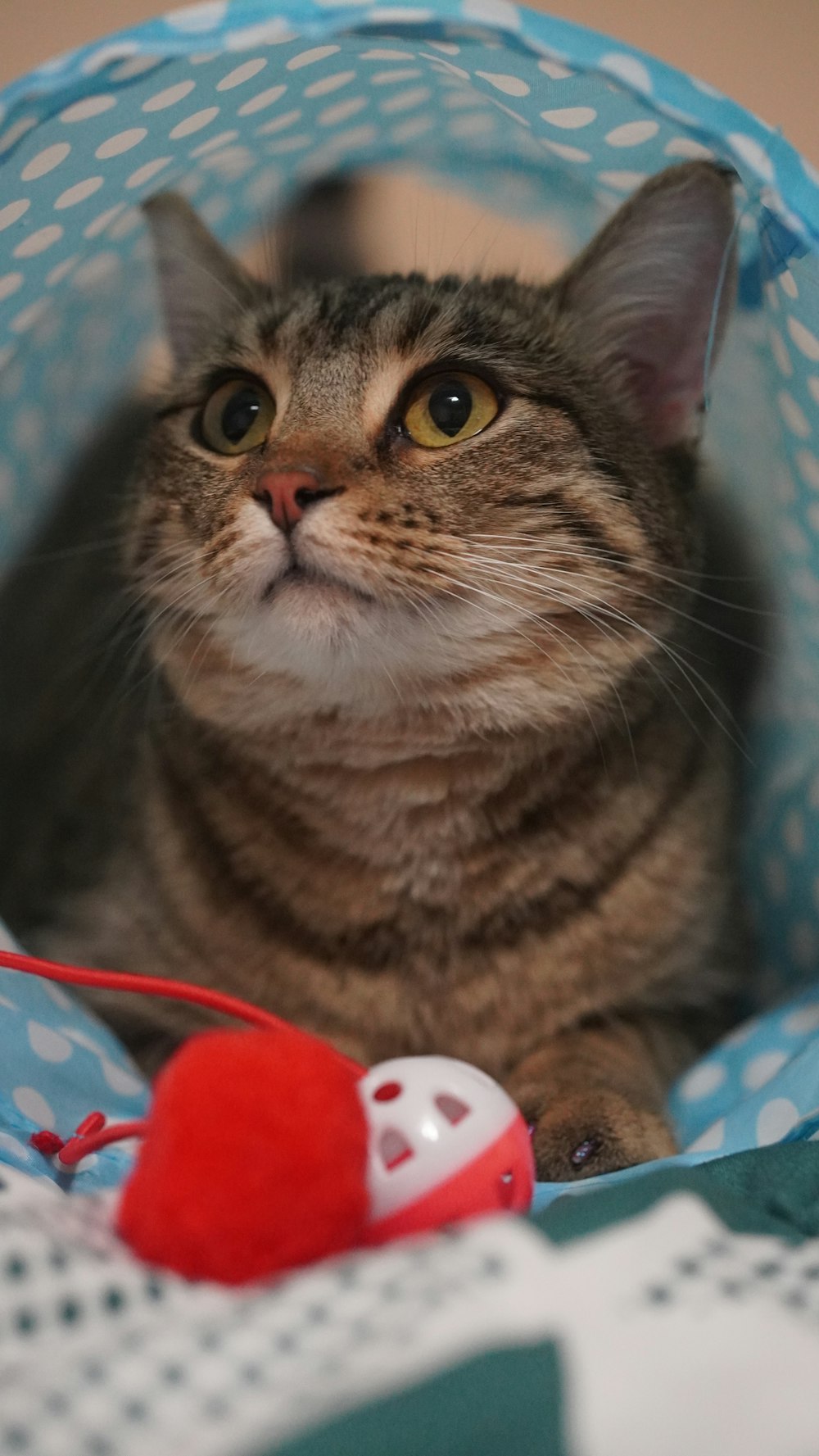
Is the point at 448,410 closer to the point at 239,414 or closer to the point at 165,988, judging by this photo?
the point at 239,414

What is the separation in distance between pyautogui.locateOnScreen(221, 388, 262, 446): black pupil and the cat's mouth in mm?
282

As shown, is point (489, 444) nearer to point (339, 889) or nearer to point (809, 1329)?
point (339, 889)

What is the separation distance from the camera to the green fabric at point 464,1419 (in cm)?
51

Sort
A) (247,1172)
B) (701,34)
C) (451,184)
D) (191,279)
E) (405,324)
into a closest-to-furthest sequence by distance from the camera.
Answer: (247,1172)
(405,324)
(191,279)
(451,184)
(701,34)

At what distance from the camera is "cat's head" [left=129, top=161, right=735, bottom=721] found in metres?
0.99

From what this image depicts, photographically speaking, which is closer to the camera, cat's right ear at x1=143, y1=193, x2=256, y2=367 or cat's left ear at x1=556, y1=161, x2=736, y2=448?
cat's left ear at x1=556, y1=161, x2=736, y2=448

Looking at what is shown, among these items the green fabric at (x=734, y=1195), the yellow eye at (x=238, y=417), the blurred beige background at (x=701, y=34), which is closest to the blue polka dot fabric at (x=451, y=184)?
the green fabric at (x=734, y=1195)

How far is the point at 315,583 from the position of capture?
0.98 meters

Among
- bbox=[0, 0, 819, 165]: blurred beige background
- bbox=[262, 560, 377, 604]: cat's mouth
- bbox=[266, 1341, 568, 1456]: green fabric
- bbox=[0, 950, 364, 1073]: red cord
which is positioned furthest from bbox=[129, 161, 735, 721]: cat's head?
bbox=[0, 0, 819, 165]: blurred beige background

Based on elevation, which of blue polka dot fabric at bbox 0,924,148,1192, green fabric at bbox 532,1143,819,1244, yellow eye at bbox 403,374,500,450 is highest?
yellow eye at bbox 403,374,500,450

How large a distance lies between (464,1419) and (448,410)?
2.76 feet

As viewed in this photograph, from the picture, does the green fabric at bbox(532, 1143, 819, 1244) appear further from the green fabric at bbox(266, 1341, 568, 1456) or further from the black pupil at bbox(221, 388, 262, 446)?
the black pupil at bbox(221, 388, 262, 446)

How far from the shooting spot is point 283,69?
43.9 inches

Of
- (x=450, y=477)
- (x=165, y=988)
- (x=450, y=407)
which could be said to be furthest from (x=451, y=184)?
(x=165, y=988)
